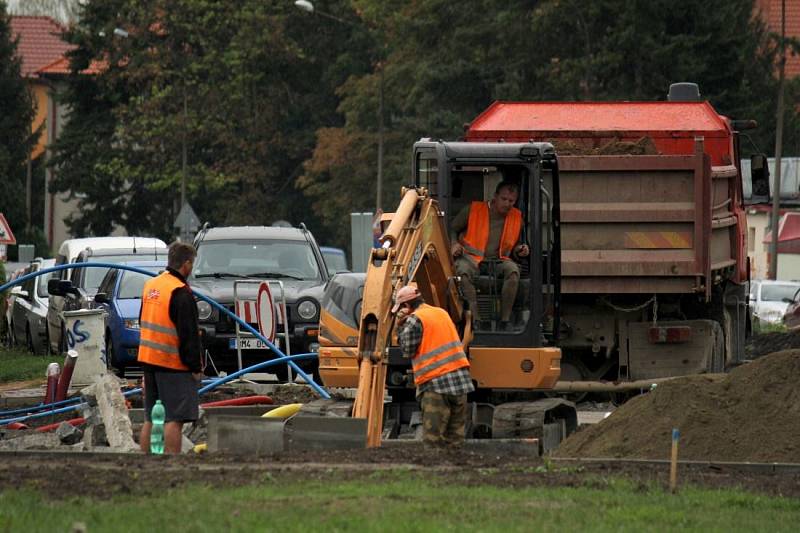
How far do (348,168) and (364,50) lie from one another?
831 centimetres

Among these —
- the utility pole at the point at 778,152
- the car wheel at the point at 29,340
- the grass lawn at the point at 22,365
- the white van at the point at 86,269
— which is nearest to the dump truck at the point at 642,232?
the white van at the point at 86,269

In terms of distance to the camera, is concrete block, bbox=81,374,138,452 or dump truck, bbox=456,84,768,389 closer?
concrete block, bbox=81,374,138,452

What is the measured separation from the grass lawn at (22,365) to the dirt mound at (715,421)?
11.5 m

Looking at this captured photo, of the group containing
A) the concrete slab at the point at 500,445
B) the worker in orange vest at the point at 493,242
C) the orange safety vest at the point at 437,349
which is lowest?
the concrete slab at the point at 500,445

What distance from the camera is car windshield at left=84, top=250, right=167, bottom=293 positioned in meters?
25.3

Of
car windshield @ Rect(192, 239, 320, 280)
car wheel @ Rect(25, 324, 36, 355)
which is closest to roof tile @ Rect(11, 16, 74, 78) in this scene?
car wheel @ Rect(25, 324, 36, 355)

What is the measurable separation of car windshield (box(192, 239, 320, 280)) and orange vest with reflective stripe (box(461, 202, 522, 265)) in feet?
26.6

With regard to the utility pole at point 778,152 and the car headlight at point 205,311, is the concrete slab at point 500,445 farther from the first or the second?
the utility pole at point 778,152

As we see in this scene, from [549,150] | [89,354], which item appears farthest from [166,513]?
[89,354]

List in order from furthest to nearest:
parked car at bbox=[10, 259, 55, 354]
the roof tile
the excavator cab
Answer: the roof tile < parked car at bbox=[10, 259, 55, 354] < the excavator cab

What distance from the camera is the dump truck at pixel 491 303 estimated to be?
13367 mm

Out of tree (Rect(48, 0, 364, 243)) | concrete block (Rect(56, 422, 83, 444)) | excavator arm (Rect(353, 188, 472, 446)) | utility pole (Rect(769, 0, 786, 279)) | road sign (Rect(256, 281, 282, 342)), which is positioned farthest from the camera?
tree (Rect(48, 0, 364, 243))

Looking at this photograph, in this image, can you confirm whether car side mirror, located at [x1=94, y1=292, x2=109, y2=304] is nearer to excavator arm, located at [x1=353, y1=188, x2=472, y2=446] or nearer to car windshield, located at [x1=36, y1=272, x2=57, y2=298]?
car windshield, located at [x1=36, y1=272, x2=57, y2=298]

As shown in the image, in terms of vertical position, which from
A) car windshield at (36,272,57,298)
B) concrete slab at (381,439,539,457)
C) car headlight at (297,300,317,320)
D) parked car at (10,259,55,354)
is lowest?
parked car at (10,259,55,354)
